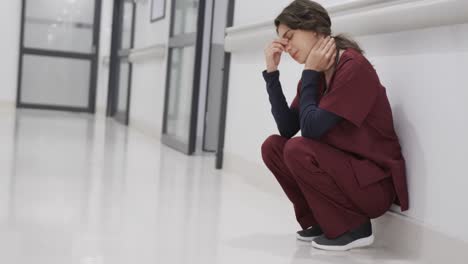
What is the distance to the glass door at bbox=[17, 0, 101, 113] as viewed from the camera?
10.3 m

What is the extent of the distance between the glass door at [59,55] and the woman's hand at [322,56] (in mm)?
8682

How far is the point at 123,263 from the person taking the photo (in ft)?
6.78

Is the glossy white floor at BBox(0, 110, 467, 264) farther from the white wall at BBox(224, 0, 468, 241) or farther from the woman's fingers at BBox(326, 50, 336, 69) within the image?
the woman's fingers at BBox(326, 50, 336, 69)

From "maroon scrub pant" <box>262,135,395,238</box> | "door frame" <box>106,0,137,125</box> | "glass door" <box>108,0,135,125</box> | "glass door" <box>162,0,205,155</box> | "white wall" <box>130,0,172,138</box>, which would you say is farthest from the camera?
"door frame" <box>106,0,137,125</box>

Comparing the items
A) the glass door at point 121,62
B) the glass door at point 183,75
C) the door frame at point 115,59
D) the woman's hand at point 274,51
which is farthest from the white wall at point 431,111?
the door frame at point 115,59

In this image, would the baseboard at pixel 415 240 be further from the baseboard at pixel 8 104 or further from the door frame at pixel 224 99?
the baseboard at pixel 8 104

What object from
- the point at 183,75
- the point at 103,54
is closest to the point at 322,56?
the point at 183,75

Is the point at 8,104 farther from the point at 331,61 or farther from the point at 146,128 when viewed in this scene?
the point at 331,61

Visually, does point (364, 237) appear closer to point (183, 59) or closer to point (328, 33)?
point (328, 33)

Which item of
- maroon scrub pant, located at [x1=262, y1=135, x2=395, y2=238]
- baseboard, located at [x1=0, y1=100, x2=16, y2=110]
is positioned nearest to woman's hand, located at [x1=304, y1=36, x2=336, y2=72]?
maroon scrub pant, located at [x1=262, y1=135, x2=395, y2=238]

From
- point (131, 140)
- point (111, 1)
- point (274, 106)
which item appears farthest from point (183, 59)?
point (111, 1)

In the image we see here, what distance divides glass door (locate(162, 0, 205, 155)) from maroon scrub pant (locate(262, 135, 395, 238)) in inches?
119

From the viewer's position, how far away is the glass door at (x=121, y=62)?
870cm

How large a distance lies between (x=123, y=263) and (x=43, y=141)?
3.76 m
